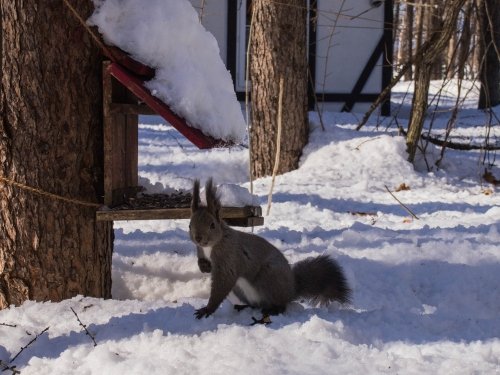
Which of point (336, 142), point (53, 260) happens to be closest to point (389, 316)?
point (53, 260)

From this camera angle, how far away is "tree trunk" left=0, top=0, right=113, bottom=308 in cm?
328

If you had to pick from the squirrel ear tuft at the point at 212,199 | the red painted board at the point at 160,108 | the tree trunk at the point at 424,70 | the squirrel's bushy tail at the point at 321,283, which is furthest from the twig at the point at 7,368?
the tree trunk at the point at 424,70

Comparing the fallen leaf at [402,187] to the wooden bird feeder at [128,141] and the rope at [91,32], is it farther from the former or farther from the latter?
the rope at [91,32]

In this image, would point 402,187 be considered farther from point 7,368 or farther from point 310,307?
point 7,368

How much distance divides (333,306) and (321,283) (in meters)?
0.14

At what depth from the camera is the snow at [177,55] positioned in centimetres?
314

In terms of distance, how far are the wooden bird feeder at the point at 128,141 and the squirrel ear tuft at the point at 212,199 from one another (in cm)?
16

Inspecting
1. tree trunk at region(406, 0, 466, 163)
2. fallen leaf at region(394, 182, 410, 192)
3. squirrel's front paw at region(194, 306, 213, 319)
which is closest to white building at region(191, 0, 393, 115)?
tree trunk at region(406, 0, 466, 163)

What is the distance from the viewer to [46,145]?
331cm

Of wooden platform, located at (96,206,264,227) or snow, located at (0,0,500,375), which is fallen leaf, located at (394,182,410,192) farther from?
wooden platform, located at (96,206,264,227)

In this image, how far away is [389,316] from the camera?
10.6ft

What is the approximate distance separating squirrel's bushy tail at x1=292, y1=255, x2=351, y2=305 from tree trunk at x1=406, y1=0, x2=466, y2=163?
4.59m

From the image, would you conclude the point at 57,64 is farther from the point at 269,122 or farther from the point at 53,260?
the point at 269,122

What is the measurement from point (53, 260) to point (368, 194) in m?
4.49
